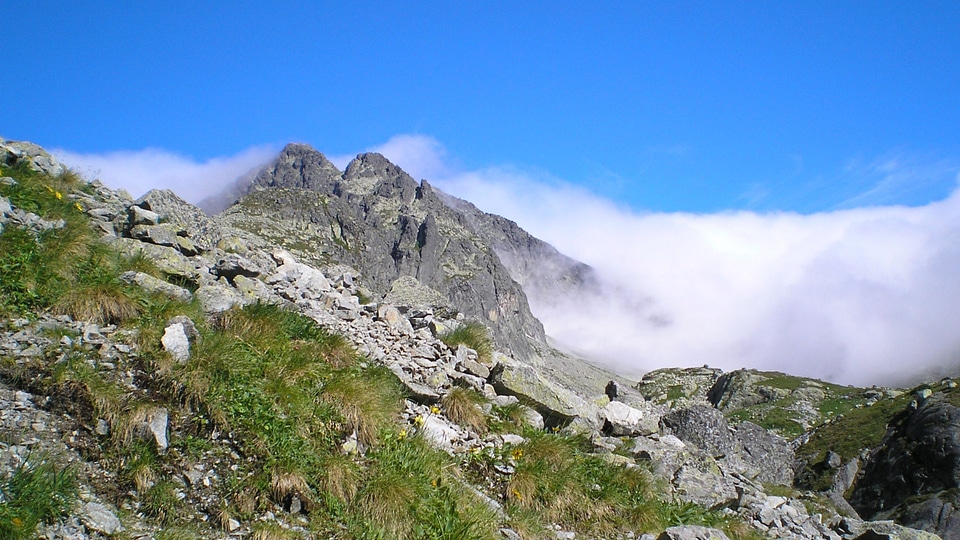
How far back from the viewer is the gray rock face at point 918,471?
121 ft

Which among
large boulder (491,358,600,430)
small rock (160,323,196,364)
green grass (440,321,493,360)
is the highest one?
green grass (440,321,493,360)

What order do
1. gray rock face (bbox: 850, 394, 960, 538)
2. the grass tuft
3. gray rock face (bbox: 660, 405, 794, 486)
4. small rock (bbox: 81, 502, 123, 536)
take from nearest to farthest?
→ 1. small rock (bbox: 81, 502, 123, 536)
2. the grass tuft
3. gray rock face (bbox: 660, 405, 794, 486)
4. gray rock face (bbox: 850, 394, 960, 538)

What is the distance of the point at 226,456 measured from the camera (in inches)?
289

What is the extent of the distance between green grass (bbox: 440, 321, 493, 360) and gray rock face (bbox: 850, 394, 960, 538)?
3388 cm

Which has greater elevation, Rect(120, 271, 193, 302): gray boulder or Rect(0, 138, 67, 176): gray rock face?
Rect(0, 138, 67, 176): gray rock face

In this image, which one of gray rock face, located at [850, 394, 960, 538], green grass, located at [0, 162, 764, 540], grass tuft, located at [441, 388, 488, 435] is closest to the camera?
green grass, located at [0, 162, 764, 540]

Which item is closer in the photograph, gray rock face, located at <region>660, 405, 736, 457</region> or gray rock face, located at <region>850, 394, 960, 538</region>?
gray rock face, located at <region>660, 405, 736, 457</region>

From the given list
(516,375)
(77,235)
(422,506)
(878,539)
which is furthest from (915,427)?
(77,235)

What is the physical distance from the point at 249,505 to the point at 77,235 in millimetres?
6655

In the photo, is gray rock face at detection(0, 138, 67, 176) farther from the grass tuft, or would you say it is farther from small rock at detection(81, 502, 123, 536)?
small rock at detection(81, 502, 123, 536)

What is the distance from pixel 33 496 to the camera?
18.2ft

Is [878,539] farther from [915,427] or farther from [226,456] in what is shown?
[915,427]

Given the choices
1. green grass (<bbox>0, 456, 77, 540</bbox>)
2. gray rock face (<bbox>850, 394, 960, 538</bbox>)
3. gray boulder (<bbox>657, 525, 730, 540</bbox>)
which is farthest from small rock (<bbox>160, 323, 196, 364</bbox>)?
gray rock face (<bbox>850, 394, 960, 538</bbox>)

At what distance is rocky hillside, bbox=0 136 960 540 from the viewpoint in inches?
263
